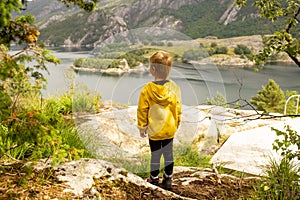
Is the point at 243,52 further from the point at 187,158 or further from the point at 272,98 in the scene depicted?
the point at 272,98

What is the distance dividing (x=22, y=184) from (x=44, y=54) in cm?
113

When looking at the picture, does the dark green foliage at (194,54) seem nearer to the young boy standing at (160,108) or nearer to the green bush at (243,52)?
the green bush at (243,52)

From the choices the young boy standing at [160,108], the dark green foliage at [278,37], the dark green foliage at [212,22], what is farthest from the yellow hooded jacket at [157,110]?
the dark green foliage at [212,22]

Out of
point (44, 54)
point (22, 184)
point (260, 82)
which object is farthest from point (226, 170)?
point (260, 82)

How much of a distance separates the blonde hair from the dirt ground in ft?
3.76

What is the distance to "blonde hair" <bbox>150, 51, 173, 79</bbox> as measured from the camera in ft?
9.85

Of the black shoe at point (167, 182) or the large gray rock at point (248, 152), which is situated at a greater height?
the black shoe at point (167, 182)

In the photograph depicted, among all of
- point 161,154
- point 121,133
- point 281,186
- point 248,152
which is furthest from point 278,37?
point 248,152

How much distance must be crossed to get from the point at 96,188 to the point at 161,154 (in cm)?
99

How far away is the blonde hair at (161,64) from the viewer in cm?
300

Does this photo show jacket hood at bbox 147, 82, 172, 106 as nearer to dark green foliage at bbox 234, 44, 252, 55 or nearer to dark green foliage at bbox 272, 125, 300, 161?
dark green foliage at bbox 234, 44, 252, 55

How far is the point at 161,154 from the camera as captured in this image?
127 inches

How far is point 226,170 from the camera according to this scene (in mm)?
4172

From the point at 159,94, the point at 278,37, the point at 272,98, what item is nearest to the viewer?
the point at 278,37
